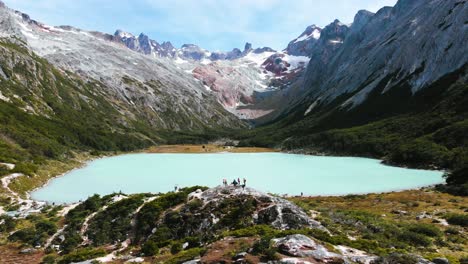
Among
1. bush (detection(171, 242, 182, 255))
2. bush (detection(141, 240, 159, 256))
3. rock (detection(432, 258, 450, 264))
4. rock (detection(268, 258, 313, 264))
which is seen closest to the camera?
rock (detection(268, 258, 313, 264))

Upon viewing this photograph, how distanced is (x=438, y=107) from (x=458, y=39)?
57841mm

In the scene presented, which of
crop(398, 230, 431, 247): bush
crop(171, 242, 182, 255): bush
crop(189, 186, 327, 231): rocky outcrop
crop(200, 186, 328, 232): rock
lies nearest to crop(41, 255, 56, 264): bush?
crop(171, 242, 182, 255): bush

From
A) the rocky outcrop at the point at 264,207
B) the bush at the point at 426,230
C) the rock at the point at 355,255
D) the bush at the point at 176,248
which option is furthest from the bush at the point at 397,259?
the bush at the point at 426,230

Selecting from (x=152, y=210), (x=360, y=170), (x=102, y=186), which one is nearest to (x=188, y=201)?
(x=152, y=210)

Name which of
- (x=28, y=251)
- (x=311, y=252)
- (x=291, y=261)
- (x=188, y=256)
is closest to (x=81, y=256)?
(x=28, y=251)

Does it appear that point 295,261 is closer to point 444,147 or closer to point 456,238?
point 456,238

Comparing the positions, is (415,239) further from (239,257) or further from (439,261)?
(239,257)

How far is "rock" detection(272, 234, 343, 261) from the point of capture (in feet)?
71.4

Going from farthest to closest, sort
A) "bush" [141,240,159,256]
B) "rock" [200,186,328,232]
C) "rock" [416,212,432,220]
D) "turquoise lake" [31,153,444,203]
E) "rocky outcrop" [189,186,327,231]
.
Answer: "turquoise lake" [31,153,444,203] < "rock" [416,212,432,220] < "rocky outcrop" [189,186,327,231] < "rock" [200,186,328,232] < "bush" [141,240,159,256]

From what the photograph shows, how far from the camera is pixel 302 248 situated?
22.5 metres

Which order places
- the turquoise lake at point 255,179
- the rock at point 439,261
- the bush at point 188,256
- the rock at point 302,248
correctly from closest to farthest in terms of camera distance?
the rock at point 302,248 < the rock at point 439,261 < the bush at point 188,256 < the turquoise lake at point 255,179

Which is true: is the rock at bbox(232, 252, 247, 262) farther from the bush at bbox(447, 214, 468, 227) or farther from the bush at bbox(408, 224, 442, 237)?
the bush at bbox(447, 214, 468, 227)

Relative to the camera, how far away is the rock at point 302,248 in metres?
21.8

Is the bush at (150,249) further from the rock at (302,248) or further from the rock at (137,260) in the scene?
the rock at (302,248)
